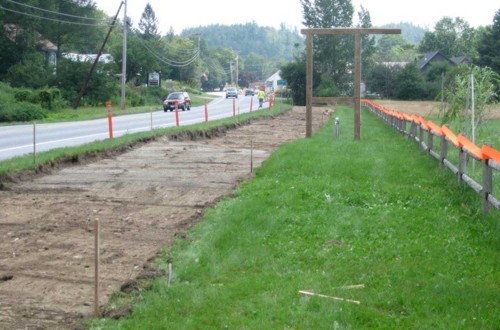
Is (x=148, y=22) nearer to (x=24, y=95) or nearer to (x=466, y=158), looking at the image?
(x=24, y=95)

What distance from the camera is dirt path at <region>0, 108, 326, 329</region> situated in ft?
23.5

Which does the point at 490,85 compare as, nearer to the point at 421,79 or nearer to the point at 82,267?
the point at 82,267

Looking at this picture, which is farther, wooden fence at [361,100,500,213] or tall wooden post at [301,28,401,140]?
tall wooden post at [301,28,401,140]

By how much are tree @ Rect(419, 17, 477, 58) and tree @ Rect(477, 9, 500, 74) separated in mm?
39137

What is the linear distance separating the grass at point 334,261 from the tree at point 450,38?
104 metres

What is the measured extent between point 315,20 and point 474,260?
8634 cm

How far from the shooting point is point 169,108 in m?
61.8

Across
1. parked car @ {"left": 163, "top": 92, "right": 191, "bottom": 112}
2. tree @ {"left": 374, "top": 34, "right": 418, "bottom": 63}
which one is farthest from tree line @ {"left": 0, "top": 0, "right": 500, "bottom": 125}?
tree @ {"left": 374, "top": 34, "right": 418, "bottom": 63}

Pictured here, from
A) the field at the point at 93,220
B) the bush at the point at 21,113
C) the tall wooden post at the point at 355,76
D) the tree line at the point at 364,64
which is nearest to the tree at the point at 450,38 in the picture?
the tree line at the point at 364,64

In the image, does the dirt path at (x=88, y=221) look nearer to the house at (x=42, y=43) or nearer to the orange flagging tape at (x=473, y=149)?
the orange flagging tape at (x=473, y=149)

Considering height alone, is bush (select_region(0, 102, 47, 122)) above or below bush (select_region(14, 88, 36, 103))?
below

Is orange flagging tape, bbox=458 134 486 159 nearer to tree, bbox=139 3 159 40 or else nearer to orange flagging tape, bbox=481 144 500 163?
orange flagging tape, bbox=481 144 500 163

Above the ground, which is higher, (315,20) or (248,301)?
(315,20)

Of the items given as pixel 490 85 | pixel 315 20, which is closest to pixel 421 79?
pixel 315 20
